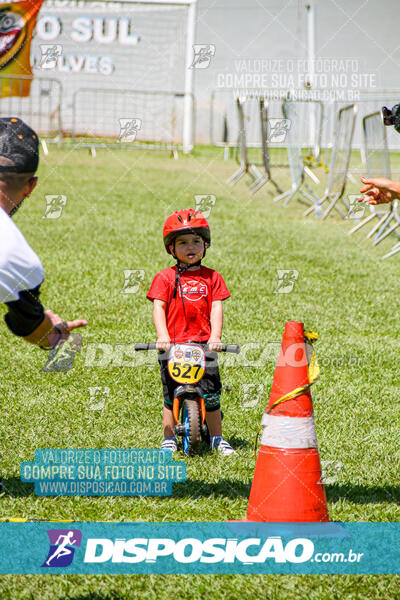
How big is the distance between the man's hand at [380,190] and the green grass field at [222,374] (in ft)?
5.36

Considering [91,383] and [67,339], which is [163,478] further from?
[91,383]

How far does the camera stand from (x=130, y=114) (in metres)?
22.4

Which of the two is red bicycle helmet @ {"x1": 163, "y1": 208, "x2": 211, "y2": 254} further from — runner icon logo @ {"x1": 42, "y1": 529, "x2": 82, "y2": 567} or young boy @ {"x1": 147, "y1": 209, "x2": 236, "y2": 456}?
runner icon logo @ {"x1": 42, "y1": 529, "x2": 82, "y2": 567}

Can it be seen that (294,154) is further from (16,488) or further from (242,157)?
(16,488)

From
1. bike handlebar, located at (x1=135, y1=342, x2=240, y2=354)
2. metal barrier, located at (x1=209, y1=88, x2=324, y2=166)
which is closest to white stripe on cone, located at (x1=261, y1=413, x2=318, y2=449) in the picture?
bike handlebar, located at (x1=135, y1=342, x2=240, y2=354)

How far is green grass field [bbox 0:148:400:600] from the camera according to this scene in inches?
129

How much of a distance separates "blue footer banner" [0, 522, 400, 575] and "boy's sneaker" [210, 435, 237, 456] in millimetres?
1088

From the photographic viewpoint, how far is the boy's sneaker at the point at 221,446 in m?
4.55

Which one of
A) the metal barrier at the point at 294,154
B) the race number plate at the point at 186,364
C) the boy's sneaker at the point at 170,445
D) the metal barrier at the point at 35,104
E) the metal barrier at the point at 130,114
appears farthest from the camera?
the metal barrier at the point at 130,114

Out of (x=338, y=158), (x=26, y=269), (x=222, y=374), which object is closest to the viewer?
(x=26, y=269)

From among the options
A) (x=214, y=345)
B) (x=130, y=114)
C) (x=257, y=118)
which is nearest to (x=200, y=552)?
(x=214, y=345)

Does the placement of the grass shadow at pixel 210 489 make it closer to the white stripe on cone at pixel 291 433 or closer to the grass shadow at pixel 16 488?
the white stripe on cone at pixel 291 433

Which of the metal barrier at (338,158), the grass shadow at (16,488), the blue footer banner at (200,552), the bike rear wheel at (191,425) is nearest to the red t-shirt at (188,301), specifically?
the bike rear wheel at (191,425)

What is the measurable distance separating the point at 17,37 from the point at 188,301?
21233 millimetres
